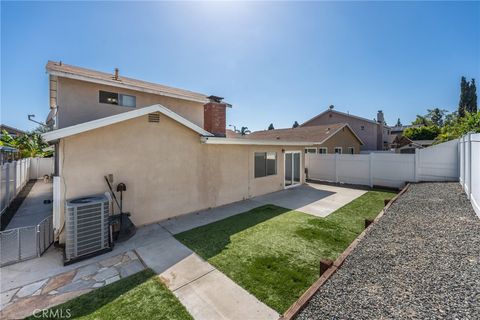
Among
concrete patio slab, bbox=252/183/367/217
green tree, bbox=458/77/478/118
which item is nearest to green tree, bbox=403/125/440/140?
green tree, bbox=458/77/478/118

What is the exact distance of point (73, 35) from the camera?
789 centimetres

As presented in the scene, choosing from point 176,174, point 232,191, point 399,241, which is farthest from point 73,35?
point 399,241

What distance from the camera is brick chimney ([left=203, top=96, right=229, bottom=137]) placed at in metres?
10.1

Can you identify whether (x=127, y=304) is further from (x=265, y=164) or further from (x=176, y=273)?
(x=265, y=164)

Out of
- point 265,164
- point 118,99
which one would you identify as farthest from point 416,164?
point 118,99

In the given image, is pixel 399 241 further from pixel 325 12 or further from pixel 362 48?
pixel 362 48

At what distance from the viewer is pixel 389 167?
39.1ft

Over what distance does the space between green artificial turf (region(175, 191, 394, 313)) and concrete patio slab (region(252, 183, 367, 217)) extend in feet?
1.81

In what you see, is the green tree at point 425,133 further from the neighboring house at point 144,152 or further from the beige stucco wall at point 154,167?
the beige stucco wall at point 154,167

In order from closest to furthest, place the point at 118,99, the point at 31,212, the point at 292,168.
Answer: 1. the point at 118,99
2. the point at 31,212
3. the point at 292,168

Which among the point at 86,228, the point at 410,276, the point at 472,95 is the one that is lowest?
the point at 410,276

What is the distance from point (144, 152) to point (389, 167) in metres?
13.3

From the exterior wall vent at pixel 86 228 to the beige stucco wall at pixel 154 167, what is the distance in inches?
35.8

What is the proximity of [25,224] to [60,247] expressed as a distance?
9.35ft
